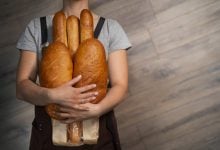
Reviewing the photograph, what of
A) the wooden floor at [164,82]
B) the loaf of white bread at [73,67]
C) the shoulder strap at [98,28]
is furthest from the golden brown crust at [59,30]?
the wooden floor at [164,82]

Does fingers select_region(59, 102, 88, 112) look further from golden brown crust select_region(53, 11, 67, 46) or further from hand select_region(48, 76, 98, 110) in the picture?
golden brown crust select_region(53, 11, 67, 46)

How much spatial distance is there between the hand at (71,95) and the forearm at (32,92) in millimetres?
27

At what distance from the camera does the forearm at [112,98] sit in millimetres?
741

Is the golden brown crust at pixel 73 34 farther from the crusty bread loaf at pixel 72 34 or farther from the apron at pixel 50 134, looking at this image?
the apron at pixel 50 134

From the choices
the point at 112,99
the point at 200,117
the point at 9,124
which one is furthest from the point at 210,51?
the point at 9,124

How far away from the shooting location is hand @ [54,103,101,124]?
2.30 ft

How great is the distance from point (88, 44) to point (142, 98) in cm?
69

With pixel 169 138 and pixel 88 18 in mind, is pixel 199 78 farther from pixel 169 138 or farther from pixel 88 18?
pixel 88 18

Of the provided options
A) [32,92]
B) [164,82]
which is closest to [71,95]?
[32,92]

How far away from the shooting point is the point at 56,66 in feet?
2.26

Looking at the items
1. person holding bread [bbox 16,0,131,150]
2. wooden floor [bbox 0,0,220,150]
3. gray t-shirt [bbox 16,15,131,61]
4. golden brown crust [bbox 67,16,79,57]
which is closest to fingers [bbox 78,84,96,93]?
person holding bread [bbox 16,0,131,150]

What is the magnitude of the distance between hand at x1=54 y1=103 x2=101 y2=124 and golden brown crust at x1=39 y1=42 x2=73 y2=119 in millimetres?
30

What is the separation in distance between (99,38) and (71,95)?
0.82ft

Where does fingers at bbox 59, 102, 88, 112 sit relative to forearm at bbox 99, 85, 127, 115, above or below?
above
